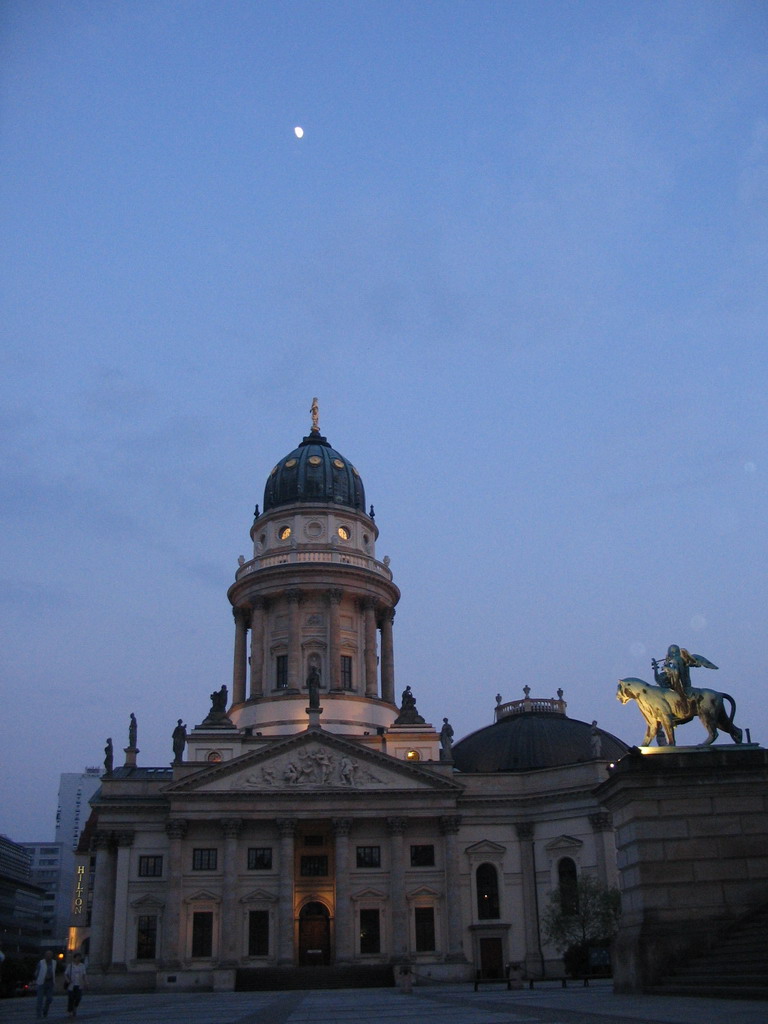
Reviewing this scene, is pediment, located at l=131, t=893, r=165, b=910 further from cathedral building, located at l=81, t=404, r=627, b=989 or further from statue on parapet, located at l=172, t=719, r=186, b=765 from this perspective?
statue on parapet, located at l=172, t=719, r=186, b=765

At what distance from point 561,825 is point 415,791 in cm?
1051

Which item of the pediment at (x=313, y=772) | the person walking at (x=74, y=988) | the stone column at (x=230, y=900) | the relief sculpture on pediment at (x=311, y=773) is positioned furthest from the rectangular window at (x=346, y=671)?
the person walking at (x=74, y=988)

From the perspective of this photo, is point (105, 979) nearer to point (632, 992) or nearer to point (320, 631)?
point (320, 631)

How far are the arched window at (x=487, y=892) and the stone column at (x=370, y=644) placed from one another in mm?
16403

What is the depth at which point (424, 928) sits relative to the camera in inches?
2680

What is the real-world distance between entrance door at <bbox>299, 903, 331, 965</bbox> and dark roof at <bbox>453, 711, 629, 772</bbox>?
16934mm

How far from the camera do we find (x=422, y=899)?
68.7 metres

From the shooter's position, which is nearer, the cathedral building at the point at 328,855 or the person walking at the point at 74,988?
the person walking at the point at 74,988

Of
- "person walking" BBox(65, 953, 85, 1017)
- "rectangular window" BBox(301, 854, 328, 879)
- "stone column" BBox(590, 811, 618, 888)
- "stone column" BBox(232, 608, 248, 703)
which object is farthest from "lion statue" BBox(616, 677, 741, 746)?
"stone column" BBox(232, 608, 248, 703)

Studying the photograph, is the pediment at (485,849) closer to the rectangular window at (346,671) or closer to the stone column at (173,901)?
the rectangular window at (346,671)

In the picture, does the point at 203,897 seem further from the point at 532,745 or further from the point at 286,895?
the point at 532,745

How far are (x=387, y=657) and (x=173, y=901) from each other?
26.9m

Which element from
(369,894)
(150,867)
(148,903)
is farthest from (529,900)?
(150,867)

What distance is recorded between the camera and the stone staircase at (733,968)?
18938 mm
